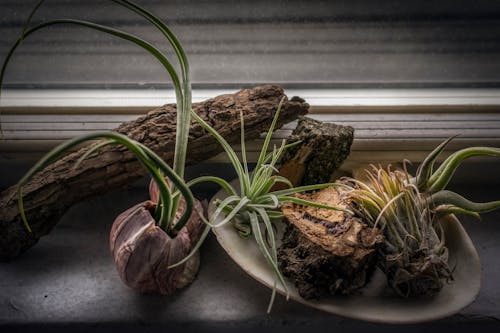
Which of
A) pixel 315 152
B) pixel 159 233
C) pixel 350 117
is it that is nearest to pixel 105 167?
pixel 159 233

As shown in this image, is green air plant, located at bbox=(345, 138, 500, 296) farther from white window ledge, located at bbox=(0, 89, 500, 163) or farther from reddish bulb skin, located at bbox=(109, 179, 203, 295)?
reddish bulb skin, located at bbox=(109, 179, 203, 295)


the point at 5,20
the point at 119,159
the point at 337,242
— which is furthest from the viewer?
the point at 5,20

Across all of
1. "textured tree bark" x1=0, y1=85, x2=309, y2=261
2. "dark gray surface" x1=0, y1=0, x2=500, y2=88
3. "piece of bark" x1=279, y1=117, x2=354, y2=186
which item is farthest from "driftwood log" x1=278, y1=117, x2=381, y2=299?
"dark gray surface" x1=0, y1=0, x2=500, y2=88

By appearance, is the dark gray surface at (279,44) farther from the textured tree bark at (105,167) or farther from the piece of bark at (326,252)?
the piece of bark at (326,252)

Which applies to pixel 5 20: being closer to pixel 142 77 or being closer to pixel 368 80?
pixel 142 77

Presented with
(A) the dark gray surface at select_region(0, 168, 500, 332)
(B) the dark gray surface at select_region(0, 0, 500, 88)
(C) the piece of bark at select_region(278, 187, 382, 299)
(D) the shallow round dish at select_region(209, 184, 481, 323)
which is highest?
(B) the dark gray surface at select_region(0, 0, 500, 88)

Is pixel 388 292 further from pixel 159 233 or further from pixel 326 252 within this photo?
pixel 159 233

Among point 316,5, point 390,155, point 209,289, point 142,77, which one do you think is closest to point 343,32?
point 316,5
